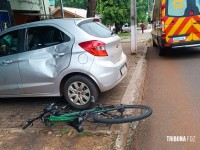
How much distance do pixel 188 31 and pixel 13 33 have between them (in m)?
6.24

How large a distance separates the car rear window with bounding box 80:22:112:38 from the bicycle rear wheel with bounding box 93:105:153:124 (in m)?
1.51

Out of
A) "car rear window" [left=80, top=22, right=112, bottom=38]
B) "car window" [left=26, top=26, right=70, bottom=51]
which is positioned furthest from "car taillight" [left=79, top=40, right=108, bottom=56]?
"car window" [left=26, top=26, right=70, bottom=51]

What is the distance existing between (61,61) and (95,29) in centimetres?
95

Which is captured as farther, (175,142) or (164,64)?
(164,64)

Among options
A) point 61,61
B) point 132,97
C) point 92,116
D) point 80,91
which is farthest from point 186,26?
point 92,116

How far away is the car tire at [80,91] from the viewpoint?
5102 mm

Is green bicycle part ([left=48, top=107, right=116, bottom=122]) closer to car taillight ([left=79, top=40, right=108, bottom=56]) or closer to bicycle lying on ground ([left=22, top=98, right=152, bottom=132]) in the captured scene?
bicycle lying on ground ([left=22, top=98, right=152, bottom=132])

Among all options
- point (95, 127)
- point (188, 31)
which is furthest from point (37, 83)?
point (188, 31)

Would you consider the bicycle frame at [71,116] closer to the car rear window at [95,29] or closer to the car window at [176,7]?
the car rear window at [95,29]

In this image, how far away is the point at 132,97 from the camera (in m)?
5.71

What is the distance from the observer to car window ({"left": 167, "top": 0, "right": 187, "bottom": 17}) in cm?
957

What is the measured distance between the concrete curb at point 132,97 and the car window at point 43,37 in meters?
1.70

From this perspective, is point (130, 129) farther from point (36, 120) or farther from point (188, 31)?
point (188, 31)

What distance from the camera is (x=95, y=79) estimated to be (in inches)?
199
